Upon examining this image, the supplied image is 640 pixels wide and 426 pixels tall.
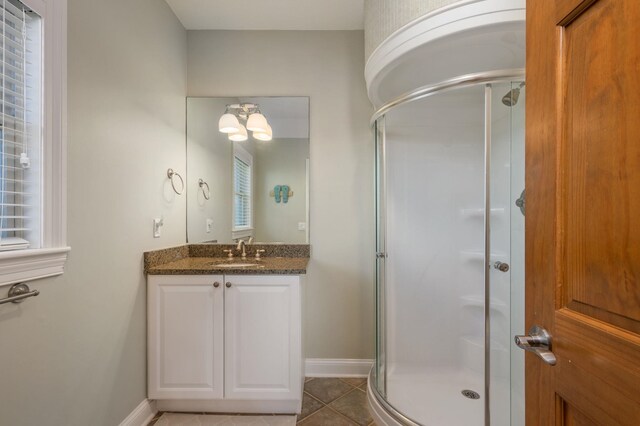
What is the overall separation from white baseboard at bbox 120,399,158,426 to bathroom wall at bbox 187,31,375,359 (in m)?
1.08

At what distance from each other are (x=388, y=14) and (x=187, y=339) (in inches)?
86.9

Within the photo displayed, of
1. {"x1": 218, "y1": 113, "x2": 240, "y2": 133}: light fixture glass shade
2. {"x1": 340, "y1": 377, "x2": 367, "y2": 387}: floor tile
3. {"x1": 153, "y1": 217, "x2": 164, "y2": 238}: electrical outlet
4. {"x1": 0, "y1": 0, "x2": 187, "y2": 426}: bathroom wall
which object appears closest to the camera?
{"x1": 0, "y1": 0, "x2": 187, "y2": 426}: bathroom wall

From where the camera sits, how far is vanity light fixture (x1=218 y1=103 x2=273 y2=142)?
2.28m

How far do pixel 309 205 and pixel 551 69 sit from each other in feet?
5.85

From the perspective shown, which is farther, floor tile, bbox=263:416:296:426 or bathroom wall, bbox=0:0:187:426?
floor tile, bbox=263:416:296:426

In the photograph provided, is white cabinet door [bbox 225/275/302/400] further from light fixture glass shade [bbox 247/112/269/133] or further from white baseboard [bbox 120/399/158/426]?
light fixture glass shade [bbox 247/112/269/133]

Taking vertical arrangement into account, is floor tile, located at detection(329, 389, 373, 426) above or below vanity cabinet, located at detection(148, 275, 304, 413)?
below

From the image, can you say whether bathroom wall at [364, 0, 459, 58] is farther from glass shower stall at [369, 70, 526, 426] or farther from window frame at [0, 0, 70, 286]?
window frame at [0, 0, 70, 286]

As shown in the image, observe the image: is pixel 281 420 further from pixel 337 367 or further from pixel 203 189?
pixel 203 189

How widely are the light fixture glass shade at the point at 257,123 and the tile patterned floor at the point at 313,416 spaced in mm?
1979

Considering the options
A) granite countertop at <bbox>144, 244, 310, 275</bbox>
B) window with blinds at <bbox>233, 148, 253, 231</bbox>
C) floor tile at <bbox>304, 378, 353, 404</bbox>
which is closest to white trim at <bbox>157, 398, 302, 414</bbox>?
floor tile at <bbox>304, 378, 353, 404</bbox>

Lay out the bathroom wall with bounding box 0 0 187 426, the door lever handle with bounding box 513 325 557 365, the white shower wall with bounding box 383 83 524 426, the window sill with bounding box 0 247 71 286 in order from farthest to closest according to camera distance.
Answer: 1. the white shower wall with bounding box 383 83 524 426
2. the bathroom wall with bounding box 0 0 187 426
3. the window sill with bounding box 0 247 71 286
4. the door lever handle with bounding box 513 325 557 365

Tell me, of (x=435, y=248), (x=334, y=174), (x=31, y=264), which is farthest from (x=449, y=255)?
(x=31, y=264)

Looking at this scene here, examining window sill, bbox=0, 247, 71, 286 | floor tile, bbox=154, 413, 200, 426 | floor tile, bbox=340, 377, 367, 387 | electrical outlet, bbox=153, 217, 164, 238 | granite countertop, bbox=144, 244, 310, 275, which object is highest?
electrical outlet, bbox=153, 217, 164, 238
